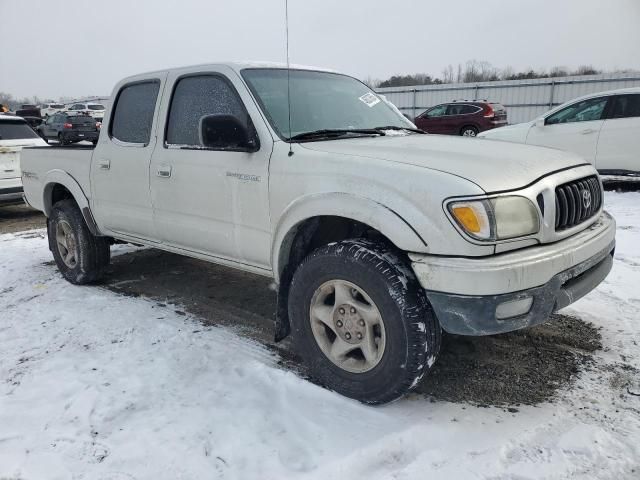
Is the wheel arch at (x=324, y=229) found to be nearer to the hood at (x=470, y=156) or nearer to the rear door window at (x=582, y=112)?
the hood at (x=470, y=156)

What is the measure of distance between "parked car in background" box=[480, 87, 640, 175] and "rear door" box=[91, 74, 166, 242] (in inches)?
222

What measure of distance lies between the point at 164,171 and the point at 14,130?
6.65 meters

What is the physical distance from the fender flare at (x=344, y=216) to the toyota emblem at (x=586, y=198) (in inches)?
43.3

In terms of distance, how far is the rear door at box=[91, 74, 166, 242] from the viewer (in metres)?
4.02

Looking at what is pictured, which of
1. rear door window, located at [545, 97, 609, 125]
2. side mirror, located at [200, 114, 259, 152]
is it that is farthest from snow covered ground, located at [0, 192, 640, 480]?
rear door window, located at [545, 97, 609, 125]

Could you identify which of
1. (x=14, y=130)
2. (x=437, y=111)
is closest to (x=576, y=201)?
(x=14, y=130)

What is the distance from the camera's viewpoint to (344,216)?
2709 mm

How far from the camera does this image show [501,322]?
7.87 ft

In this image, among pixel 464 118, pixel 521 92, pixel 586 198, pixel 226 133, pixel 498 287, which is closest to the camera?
pixel 498 287

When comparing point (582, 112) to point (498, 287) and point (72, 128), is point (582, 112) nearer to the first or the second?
point (498, 287)

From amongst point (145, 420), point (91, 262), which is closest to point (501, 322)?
point (145, 420)

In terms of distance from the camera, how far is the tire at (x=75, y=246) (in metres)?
4.84

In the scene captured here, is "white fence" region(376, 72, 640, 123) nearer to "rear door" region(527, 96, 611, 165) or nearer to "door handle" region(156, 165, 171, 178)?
"rear door" region(527, 96, 611, 165)

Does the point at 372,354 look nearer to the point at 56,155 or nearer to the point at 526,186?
the point at 526,186
